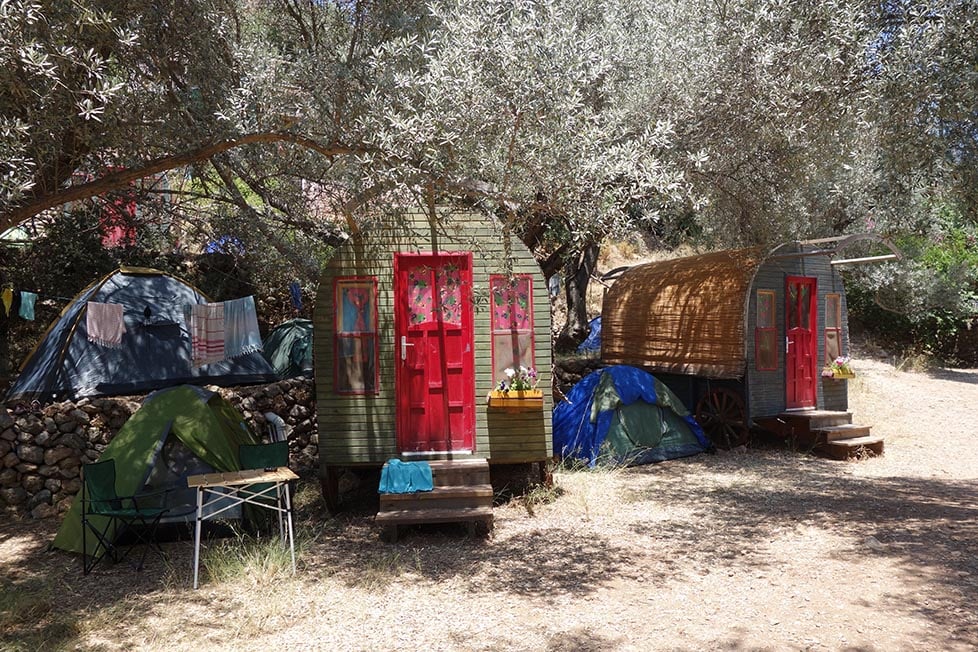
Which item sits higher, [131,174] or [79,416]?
[131,174]

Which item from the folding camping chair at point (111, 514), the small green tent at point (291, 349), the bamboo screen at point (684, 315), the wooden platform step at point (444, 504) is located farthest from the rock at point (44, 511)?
the bamboo screen at point (684, 315)

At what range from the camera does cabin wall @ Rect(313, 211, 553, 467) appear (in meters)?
7.88

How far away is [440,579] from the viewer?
596 centimetres

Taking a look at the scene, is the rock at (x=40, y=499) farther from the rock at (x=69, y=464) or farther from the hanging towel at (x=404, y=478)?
the hanging towel at (x=404, y=478)

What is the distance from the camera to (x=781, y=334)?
11.2 meters

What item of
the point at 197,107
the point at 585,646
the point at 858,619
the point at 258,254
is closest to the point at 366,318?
the point at 197,107

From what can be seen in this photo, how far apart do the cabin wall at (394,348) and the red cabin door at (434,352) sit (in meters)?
0.09

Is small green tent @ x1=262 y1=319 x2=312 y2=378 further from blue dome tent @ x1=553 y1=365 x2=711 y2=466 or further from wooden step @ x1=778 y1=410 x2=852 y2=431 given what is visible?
wooden step @ x1=778 y1=410 x2=852 y2=431

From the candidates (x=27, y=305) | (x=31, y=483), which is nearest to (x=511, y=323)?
(x=31, y=483)

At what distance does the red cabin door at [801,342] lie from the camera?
11.2 metres

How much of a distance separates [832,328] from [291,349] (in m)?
8.79

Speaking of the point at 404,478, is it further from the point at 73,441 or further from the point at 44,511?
the point at 44,511

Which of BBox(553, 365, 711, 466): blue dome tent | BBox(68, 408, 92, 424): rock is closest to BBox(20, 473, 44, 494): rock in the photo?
BBox(68, 408, 92, 424): rock

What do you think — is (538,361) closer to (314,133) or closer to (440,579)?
(440,579)
